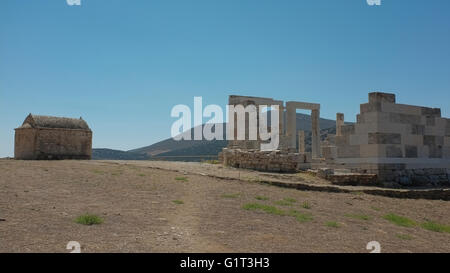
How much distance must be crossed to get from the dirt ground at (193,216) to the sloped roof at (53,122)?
33.9ft

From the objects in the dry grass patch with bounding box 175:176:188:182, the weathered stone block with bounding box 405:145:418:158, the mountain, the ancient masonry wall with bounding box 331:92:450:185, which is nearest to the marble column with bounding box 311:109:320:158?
the ancient masonry wall with bounding box 331:92:450:185

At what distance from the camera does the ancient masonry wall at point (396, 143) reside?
14.1 metres

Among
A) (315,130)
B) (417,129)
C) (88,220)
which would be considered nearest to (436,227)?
(417,129)

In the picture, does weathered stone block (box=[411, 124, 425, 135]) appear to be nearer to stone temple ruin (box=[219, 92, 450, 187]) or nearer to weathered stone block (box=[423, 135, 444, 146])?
stone temple ruin (box=[219, 92, 450, 187])

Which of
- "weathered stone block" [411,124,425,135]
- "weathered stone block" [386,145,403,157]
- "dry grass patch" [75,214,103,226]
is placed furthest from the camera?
"weathered stone block" [411,124,425,135]

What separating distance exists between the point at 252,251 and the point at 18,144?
72.3 feet

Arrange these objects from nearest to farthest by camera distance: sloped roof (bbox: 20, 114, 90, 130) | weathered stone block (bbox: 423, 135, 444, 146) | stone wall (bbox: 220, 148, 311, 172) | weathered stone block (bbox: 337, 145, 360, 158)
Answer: weathered stone block (bbox: 337, 145, 360, 158) → weathered stone block (bbox: 423, 135, 444, 146) → stone wall (bbox: 220, 148, 311, 172) → sloped roof (bbox: 20, 114, 90, 130)

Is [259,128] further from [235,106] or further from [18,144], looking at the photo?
[18,144]

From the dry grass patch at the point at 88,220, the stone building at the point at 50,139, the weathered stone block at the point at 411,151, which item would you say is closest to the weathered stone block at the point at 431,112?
the weathered stone block at the point at 411,151

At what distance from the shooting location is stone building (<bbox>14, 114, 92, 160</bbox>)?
22.1 meters

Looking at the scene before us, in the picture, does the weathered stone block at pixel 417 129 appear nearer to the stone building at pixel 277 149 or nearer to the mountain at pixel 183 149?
the stone building at pixel 277 149

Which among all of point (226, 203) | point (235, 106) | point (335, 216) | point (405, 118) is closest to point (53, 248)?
point (226, 203)
